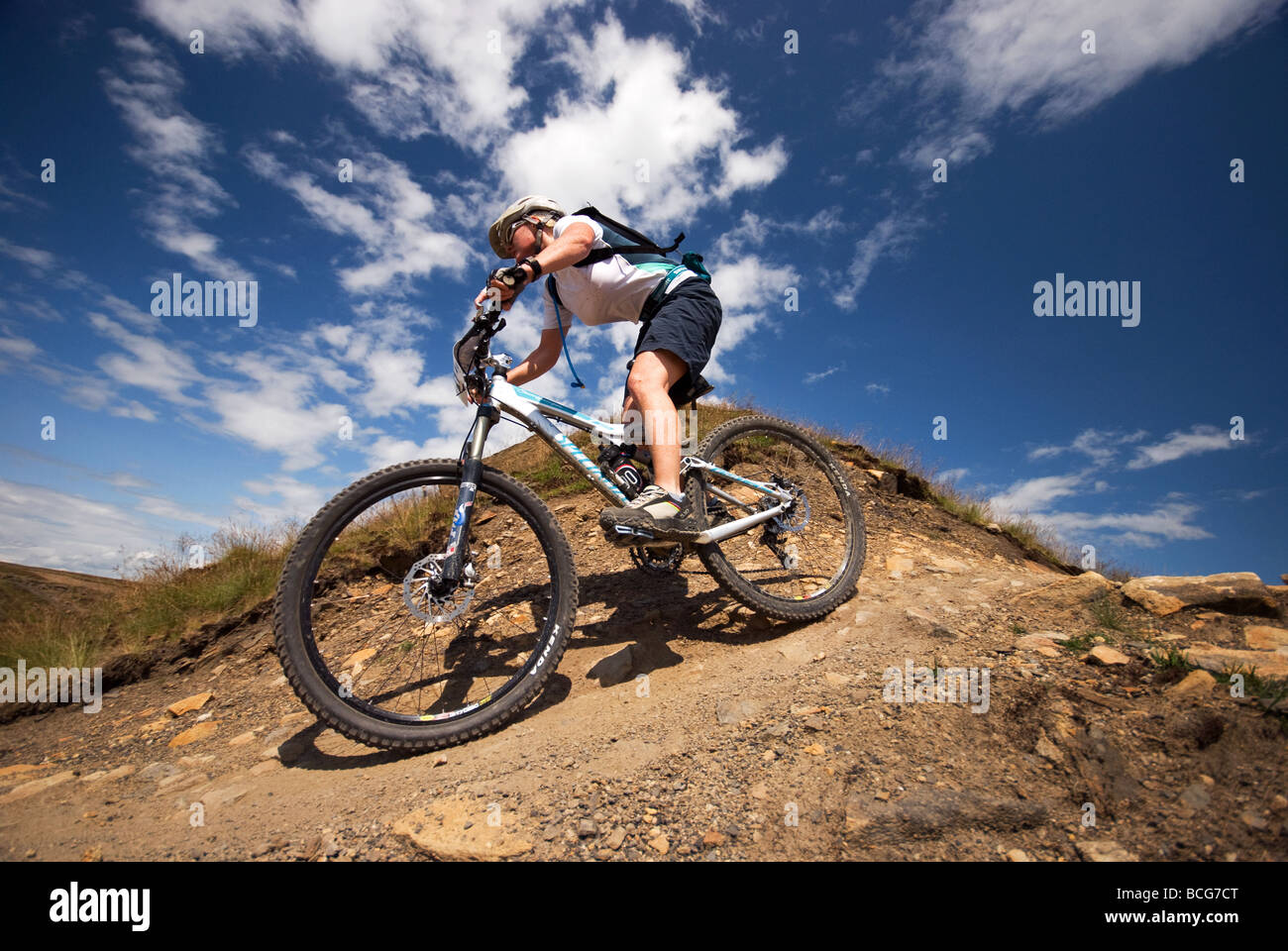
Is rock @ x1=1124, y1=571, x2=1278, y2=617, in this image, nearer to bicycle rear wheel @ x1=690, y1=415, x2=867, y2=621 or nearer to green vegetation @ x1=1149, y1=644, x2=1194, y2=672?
green vegetation @ x1=1149, y1=644, x2=1194, y2=672

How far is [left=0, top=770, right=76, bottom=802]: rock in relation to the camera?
2.72 metres

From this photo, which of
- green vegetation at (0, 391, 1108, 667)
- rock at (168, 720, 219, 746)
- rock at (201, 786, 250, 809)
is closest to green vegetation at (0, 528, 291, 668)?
green vegetation at (0, 391, 1108, 667)

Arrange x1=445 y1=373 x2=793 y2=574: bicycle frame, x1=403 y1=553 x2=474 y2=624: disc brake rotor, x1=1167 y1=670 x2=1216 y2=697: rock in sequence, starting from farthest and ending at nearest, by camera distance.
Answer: x1=445 y1=373 x2=793 y2=574: bicycle frame → x1=403 y1=553 x2=474 y2=624: disc brake rotor → x1=1167 y1=670 x2=1216 y2=697: rock

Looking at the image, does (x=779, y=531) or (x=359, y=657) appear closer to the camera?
(x=359, y=657)

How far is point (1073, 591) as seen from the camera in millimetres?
3047

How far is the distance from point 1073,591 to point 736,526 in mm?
1959

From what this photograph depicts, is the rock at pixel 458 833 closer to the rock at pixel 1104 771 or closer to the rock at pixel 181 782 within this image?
the rock at pixel 181 782

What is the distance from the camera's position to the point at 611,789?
6.34ft

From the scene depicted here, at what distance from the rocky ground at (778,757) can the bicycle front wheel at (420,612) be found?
264 mm

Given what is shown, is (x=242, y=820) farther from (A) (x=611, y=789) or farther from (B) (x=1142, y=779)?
Result: (B) (x=1142, y=779)

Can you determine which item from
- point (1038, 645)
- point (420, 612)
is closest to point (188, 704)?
point (420, 612)

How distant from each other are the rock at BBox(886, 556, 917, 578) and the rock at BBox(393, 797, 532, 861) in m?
3.47

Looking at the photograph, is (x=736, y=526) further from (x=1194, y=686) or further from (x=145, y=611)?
(x=145, y=611)

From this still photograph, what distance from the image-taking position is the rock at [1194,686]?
1967 mm
